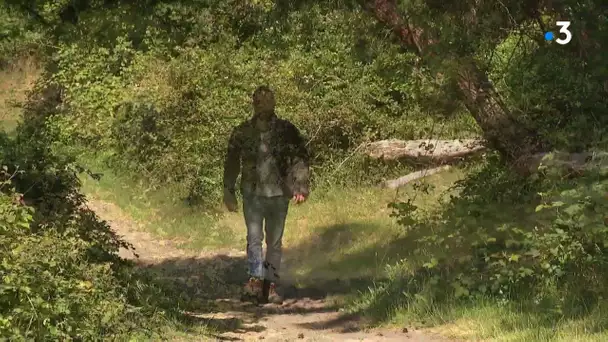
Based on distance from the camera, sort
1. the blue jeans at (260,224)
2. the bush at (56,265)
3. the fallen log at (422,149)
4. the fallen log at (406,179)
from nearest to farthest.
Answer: the bush at (56,265), the blue jeans at (260,224), the fallen log at (422,149), the fallen log at (406,179)

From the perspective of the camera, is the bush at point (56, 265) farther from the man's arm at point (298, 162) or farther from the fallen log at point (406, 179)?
the fallen log at point (406, 179)

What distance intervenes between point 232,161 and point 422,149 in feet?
16.9

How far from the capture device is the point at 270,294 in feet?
28.9

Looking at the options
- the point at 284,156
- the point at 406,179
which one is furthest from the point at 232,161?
the point at 406,179

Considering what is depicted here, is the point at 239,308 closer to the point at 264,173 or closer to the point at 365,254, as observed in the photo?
the point at 264,173

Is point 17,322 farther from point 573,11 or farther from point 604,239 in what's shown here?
point 573,11

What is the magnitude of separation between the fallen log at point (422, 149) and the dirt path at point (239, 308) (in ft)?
9.46

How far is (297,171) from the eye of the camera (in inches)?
335

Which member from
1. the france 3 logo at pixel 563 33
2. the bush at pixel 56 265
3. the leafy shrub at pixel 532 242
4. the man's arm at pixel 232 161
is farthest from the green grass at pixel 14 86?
the france 3 logo at pixel 563 33

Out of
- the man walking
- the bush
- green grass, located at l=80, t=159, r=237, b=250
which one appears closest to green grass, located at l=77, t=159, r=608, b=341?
green grass, located at l=80, t=159, r=237, b=250

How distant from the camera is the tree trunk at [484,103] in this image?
882cm

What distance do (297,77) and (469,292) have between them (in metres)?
9.61

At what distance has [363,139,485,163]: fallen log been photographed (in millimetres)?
11936

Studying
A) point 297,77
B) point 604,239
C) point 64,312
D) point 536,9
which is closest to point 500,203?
point 536,9
